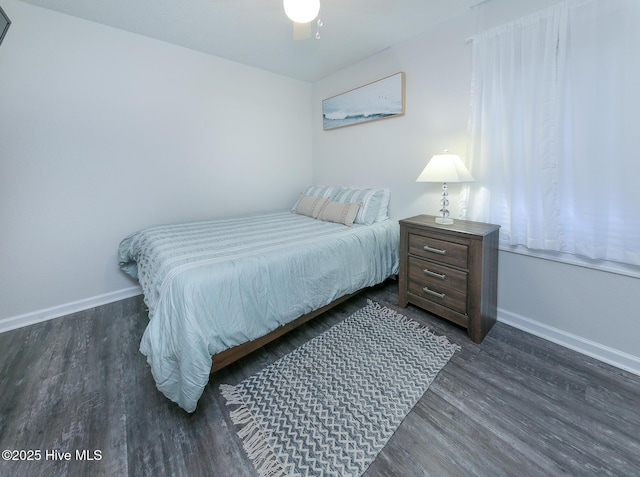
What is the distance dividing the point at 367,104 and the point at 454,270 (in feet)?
6.88

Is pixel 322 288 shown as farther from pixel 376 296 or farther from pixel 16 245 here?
pixel 16 245

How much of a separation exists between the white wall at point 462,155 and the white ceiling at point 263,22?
0.19 metres

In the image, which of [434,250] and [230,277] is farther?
[434,250]

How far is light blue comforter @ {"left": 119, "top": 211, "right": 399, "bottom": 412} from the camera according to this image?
4.46ft

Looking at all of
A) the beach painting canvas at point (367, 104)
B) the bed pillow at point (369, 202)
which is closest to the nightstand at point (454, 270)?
the bed pillow at point (369, 202)

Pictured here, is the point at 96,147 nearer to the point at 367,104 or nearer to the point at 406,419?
the point at 367,104

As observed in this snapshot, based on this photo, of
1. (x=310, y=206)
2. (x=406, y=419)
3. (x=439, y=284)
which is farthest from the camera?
(x=310, y=206)

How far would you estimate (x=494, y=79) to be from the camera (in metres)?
2.01

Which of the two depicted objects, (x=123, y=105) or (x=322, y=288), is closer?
(x=322, y=288)

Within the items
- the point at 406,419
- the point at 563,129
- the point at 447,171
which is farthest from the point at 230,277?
the point at 563,129

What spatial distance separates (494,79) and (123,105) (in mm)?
3186

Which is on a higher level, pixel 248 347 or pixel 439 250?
pixel 439 250

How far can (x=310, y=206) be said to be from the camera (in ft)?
10.7

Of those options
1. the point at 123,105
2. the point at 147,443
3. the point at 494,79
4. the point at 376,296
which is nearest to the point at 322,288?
the point at 376,296
